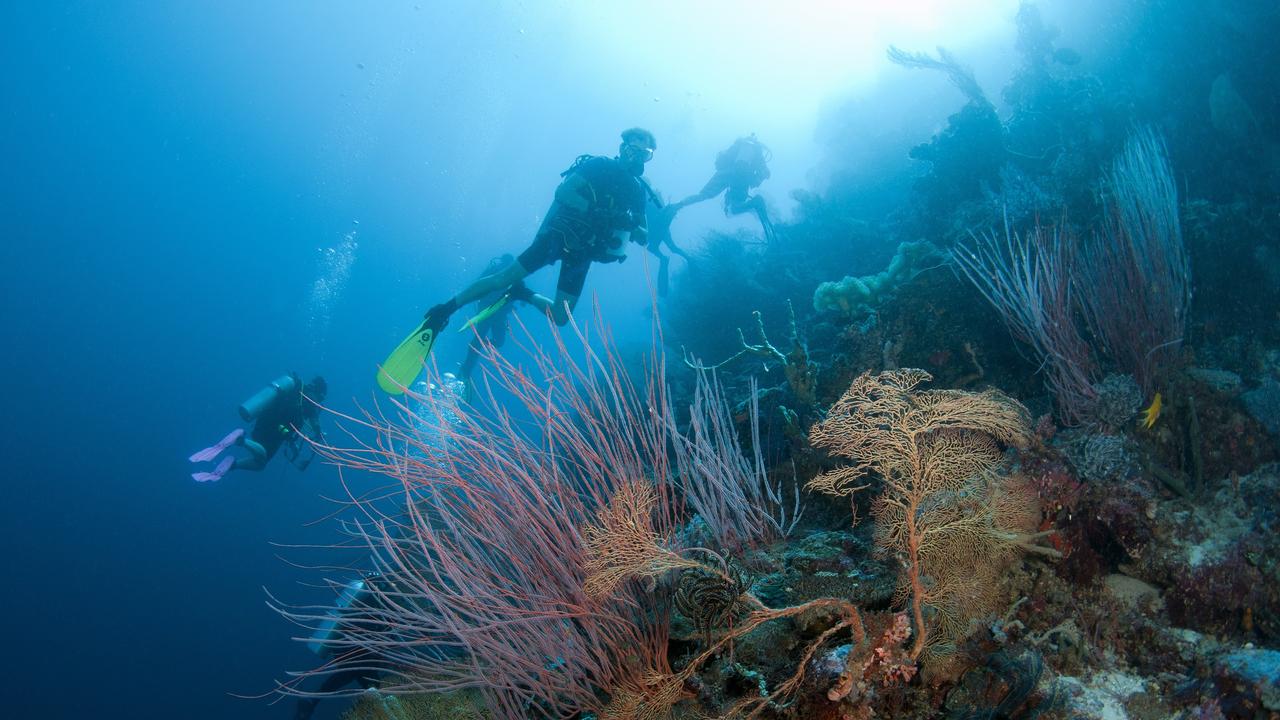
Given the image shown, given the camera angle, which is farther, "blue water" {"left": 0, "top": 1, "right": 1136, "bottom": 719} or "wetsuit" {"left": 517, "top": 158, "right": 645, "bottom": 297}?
"blue water" {"left": 0, "top": 1, "right": 1136, "bottom": 719}

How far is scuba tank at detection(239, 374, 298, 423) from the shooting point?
11066 millimetres

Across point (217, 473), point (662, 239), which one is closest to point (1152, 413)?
point (662, 239)

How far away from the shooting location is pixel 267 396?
451 inches

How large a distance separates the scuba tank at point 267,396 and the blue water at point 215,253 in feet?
97.1

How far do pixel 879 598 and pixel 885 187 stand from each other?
12.8m

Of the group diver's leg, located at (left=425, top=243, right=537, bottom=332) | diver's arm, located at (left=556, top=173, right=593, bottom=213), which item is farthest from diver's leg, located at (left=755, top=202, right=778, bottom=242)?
diver's leg, located at (left=425, top=243, right=537, bottom=332)

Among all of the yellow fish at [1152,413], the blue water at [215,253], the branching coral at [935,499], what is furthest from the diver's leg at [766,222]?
the blue water at [215,253]

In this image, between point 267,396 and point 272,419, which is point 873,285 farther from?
point 272,419

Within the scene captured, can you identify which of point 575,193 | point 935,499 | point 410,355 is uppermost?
point 575,193

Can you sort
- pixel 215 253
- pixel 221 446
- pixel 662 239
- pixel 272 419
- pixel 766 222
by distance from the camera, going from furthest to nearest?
pixel 215 253 < pixel 662 239 < pixel 766 222 < pixel 272 419 < pixel 221 446

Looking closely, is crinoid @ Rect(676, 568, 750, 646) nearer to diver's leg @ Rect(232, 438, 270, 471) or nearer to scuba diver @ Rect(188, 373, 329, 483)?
scuba diver @ Rect(188, 373, 329, 483)

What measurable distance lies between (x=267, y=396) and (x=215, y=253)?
95.8 metres

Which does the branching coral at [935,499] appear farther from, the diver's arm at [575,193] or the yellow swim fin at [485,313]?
the diver's arm at [575,193]

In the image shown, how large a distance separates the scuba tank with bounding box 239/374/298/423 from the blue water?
97.1ft
